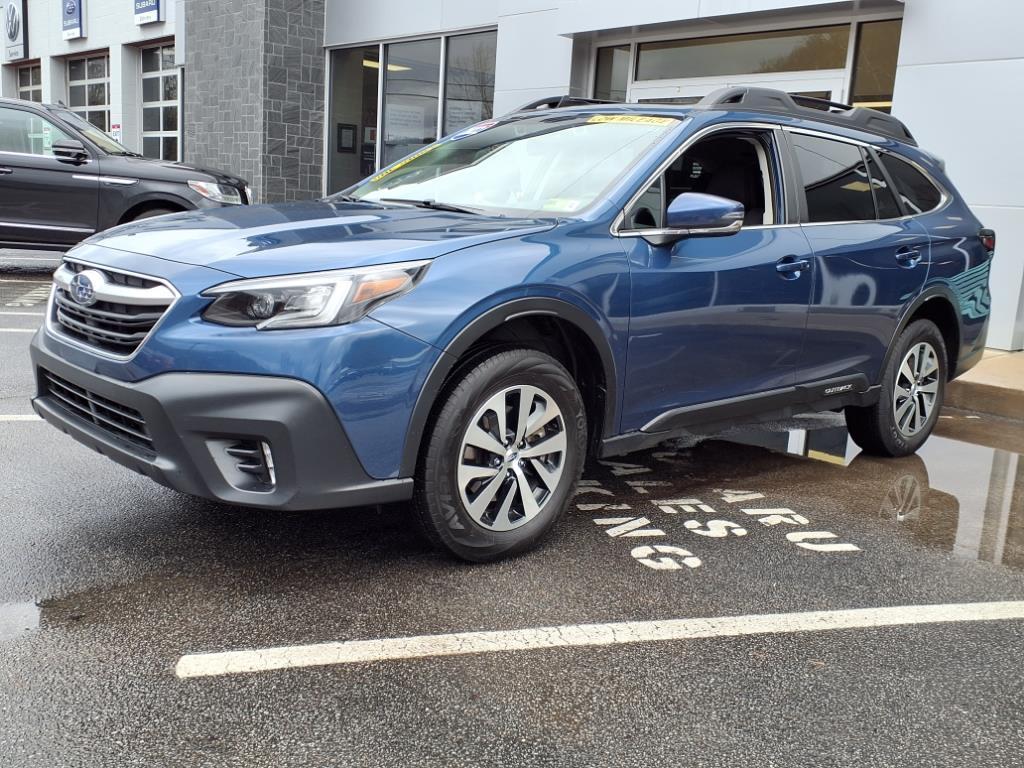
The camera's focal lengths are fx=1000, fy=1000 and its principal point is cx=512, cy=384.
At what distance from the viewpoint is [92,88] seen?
23.9 meters

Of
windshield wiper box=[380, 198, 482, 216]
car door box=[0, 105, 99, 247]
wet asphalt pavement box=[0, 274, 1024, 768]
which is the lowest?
wet asphalt pavement box=[0, 274, 1024, 768]

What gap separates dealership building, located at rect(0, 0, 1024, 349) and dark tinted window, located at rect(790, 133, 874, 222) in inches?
166

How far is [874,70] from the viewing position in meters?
9.52

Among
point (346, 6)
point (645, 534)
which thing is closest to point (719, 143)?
point (645, 534)

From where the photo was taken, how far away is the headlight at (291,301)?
3045 mm

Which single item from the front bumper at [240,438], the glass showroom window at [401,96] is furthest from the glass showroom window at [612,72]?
the front bumper at [240,438]

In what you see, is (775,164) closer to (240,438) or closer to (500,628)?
(500,628)

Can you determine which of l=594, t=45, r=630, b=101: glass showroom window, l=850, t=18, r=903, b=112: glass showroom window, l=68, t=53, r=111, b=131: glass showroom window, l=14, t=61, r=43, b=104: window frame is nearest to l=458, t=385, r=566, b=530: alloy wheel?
l=850, t=18, r=903, b=112: glass showroom window

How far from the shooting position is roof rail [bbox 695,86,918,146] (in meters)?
4.45

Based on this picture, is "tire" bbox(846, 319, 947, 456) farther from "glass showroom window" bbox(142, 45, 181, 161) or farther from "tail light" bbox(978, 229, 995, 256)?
"glass showroom window" bbox(142, 45, 181, 161)

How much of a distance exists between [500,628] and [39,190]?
916 centimetres

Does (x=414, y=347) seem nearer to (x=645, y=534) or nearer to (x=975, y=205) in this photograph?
(x=645, y=534)

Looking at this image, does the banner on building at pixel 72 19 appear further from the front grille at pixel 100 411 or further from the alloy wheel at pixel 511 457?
the alloy wheel at pixel 511 457

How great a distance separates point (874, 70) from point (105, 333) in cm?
834
